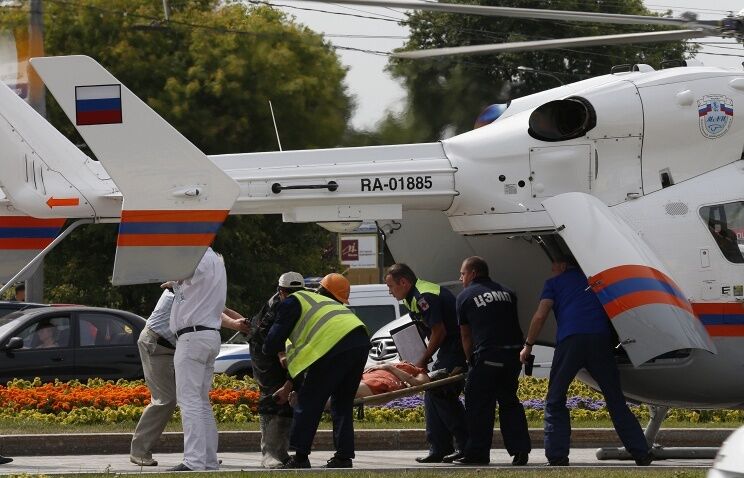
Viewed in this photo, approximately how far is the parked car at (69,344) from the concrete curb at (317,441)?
4312 millimetres

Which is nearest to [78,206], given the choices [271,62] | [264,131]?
[271,62]

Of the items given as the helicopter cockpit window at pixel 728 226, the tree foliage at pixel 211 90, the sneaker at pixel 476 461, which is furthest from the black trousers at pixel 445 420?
the tree foliage at pixel 211 90

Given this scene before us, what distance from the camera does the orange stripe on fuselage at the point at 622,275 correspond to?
1220 cm

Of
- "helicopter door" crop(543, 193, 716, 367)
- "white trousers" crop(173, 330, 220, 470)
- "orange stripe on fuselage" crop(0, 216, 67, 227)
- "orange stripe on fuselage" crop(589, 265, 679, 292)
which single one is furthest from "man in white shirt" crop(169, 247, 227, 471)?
"orange stripe on fuselage" crop(589, 265, 679, 292)

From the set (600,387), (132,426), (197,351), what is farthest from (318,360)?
(132,426)

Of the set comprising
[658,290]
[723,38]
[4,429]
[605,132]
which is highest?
[723,38]

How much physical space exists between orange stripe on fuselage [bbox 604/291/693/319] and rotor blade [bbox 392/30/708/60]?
2.17 m

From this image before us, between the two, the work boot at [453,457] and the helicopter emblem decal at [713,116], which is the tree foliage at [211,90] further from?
the helicopter emblem decal at [713,116]

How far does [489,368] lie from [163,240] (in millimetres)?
3120

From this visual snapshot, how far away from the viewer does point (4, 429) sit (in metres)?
14.7

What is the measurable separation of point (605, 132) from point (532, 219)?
37.9 inches

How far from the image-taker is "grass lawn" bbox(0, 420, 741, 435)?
48.5ft

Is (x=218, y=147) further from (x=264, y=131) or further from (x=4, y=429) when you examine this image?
(x=4, y=429)

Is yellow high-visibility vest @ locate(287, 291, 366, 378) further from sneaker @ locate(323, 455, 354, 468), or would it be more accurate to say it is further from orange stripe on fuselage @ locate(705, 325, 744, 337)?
orange stripe on fuselage @ locate(705, 325, 744, 337)
